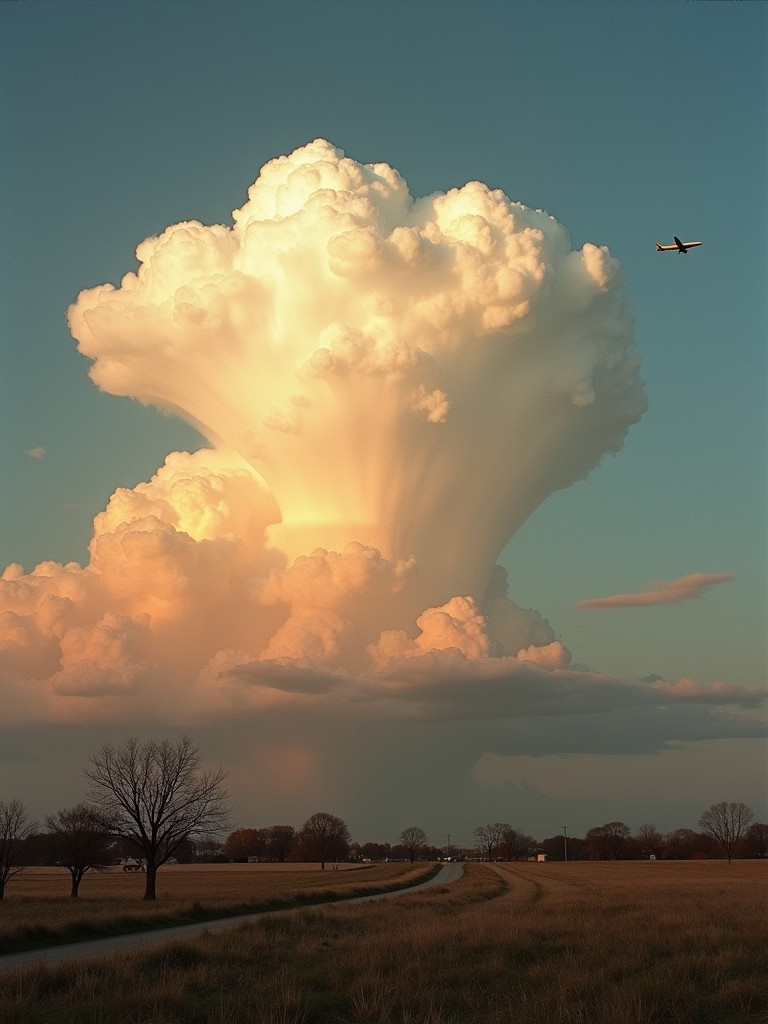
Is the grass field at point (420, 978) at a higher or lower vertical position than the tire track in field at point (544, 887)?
higher

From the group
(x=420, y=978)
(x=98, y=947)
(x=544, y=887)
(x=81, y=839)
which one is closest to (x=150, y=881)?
(x=81, y=839)

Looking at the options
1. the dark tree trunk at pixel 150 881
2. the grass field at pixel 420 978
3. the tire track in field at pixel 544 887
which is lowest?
the tire track in field at pixel 544 887

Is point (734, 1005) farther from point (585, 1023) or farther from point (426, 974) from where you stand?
point (426, 974)

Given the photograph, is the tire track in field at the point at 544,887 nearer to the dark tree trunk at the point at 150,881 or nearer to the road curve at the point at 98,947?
the dark tree trunk at the point at 150,881

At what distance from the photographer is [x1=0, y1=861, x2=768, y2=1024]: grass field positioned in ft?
49.6

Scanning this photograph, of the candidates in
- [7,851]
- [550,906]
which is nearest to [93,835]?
[7,851]

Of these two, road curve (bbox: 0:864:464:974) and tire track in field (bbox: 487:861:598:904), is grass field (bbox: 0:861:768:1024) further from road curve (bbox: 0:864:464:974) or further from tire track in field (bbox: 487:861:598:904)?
A: tire track in field (bbox: 487:861:598:904)

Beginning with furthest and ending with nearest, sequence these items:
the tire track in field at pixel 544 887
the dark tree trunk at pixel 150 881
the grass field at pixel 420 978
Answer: the tire track in field at pixel 544 887
the dark tree trunk at pixel 150 881
the grass field at pixel 420 978

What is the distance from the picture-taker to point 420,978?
724 inches

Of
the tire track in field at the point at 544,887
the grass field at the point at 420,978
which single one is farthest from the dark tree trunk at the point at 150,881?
the grass field at the point at 420,978

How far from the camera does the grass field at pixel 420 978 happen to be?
15.1 meters

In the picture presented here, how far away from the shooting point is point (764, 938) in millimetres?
27125

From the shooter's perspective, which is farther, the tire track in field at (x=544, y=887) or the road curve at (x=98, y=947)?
the tire track in field at (x=544, y=887)

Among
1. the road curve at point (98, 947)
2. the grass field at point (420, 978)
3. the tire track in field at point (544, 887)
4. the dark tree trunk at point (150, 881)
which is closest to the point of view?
the grass field at point (420, 978)
